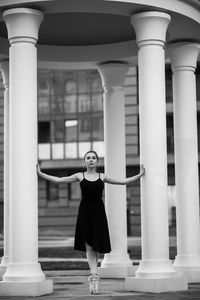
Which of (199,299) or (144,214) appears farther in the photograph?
(144,214)

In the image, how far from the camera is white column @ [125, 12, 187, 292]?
16.3 meters

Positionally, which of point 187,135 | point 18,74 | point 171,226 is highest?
point 18,74

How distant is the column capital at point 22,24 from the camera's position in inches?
628

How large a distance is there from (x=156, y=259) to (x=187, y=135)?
4338 millimetres

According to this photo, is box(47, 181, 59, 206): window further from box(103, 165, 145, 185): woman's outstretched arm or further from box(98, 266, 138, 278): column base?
box(103, 165, 145, 185): woman's outstretched arm

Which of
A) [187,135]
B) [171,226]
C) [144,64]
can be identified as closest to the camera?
[144,64]

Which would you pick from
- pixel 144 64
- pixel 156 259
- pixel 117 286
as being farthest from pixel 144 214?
pixel 144 64

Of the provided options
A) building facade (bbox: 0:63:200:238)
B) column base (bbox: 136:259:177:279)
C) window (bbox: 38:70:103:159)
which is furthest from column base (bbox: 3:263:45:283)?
window (bbox: 38:70:103:159)

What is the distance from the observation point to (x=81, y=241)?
15578 millimetres

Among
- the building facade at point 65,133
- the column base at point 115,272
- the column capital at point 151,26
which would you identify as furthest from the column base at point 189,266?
the building facade at point 65,133

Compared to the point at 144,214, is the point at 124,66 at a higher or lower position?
higher

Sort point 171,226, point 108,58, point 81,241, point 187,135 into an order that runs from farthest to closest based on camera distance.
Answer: point 171,226 → point 108,58 → point 187,135 → point 81,241

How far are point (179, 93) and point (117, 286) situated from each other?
5.55 meters

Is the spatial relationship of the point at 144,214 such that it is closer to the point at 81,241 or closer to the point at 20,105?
the point at 81,241
